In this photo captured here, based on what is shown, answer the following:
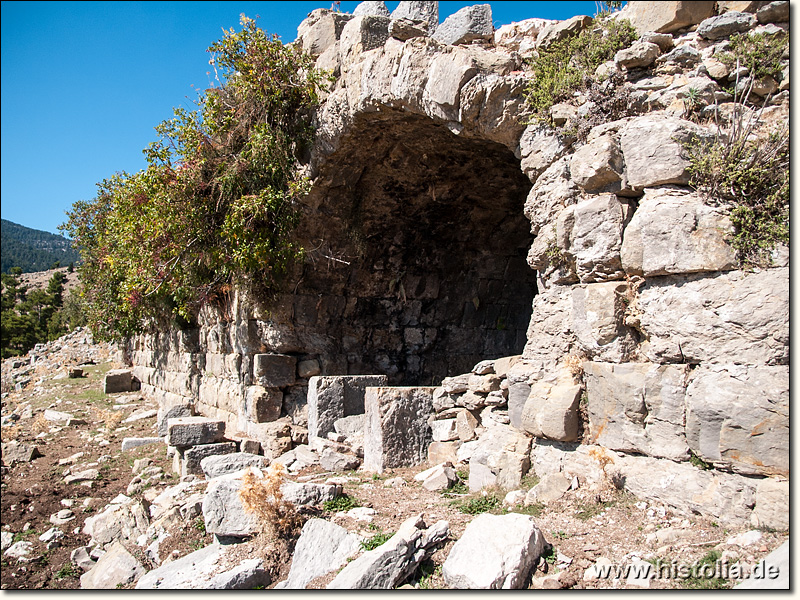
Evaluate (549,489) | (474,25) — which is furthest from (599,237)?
(474,25)

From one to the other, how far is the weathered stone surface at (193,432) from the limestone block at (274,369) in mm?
856

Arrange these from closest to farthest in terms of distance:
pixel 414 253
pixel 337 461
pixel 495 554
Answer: pixel 495 554 < pixel 337 461 < pixel 414 253

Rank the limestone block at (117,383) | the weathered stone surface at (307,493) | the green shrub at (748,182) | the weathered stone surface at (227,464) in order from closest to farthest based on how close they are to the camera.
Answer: the green shrub at (748,182) → the weathered stone surface at (307,493) → the weathered stone surface at (227,464) → the limestone block at (117,383)

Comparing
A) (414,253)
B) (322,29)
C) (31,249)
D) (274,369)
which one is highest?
(31,249)

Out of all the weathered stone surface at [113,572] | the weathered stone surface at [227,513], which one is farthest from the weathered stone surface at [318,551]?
the weathered stone surface at [113,572]

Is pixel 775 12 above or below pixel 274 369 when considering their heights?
above

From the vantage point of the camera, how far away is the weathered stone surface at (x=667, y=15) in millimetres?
4520

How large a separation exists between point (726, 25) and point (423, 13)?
3432 millimetres

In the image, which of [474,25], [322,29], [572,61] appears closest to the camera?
[572,61]

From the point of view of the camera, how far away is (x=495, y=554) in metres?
3.18

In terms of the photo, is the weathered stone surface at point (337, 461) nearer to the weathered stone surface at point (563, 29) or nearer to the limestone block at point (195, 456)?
the limestone block at point (195, 456)

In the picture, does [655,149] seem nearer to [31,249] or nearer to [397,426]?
[397,426]

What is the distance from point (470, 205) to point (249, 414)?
14.6ft

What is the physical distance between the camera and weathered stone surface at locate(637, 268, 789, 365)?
347 centimetres
